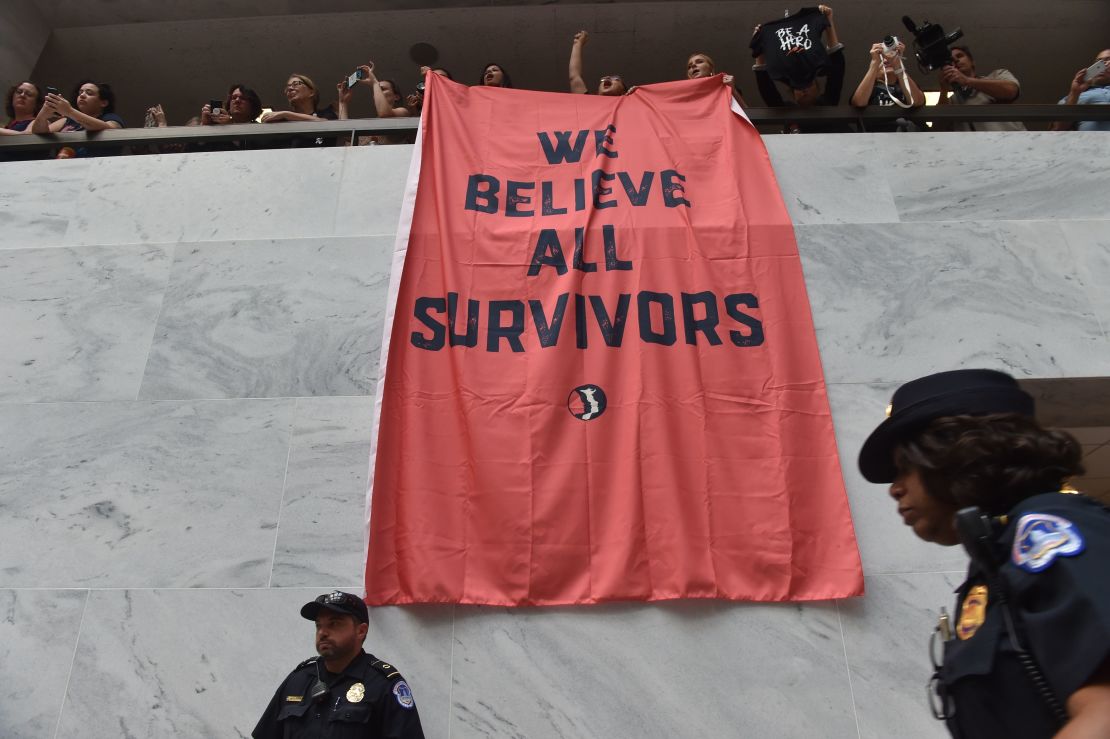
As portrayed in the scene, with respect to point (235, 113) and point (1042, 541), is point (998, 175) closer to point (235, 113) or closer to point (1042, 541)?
point (1042, 541)

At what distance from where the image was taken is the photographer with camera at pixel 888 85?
→ 521cm

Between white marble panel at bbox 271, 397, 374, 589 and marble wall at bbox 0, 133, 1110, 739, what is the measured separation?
0.5 inches

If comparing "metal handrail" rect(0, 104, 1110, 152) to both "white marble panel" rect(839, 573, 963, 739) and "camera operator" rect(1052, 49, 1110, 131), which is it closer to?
"camera operator" rect(1052, 49, 1110, 131)

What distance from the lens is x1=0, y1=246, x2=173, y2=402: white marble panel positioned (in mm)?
4219

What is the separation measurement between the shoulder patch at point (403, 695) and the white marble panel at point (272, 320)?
165cm

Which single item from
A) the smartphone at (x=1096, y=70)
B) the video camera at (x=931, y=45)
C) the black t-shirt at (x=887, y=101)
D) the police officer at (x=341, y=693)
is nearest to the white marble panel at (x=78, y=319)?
the police officer at (x=341, y=693)

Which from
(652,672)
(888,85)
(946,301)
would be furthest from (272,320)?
(888,85)

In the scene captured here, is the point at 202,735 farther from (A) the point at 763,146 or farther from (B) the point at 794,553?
(A) the point at 763,146

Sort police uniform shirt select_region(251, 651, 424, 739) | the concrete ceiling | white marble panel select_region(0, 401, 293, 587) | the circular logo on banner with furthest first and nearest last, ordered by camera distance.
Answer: the concrete ceiling, the circular logo on banner, white marble panel select_region(0, 401, 293, 587), police uniform shirt select_region(251, 651, 424, 739)

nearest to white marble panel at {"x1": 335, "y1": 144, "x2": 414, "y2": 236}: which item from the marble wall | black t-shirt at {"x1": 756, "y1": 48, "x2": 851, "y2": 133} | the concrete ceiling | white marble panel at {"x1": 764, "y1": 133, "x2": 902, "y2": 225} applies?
the marble wall

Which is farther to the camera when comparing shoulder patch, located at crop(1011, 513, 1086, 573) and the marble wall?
the marble wall

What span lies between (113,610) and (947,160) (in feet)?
16.7

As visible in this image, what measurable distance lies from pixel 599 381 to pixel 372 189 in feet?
6.39

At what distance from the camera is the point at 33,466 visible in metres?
3.96
